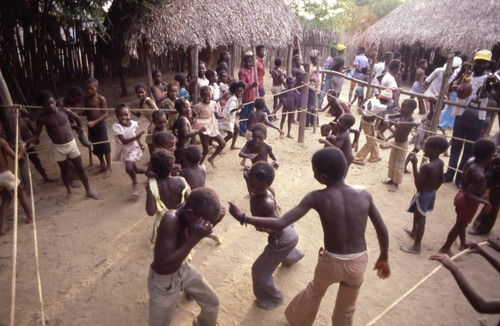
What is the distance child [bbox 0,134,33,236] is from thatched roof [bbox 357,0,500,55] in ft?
45.8

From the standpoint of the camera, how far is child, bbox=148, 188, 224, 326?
6.29 ft

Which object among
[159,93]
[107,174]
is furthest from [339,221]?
[159,93]

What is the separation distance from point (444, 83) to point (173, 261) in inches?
196

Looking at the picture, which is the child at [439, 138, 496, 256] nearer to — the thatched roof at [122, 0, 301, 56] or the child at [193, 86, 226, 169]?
the child at [193, 86, 226, 169]

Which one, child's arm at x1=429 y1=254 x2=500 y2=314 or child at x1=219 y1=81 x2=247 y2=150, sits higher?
child at x1=219 y1=81 x2=247 y2=150

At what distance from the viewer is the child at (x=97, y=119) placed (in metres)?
4.99

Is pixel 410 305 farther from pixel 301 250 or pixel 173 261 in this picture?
pixel 173 261

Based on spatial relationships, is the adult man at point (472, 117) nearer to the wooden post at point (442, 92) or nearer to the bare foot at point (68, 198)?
the wooden post at point (442, 92)

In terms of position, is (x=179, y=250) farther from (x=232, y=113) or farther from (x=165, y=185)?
(x=232, y=113)

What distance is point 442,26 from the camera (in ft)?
41.3

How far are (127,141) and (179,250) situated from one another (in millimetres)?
3047

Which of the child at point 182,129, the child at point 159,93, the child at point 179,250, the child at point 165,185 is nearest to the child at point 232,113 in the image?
the child at point 159,93

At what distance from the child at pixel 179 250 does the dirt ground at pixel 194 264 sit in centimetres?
66

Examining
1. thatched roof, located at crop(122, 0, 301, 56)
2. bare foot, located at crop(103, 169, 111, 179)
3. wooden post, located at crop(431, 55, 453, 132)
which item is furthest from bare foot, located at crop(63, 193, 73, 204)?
wooden post, located at crop(431, 55, 453, 132)
